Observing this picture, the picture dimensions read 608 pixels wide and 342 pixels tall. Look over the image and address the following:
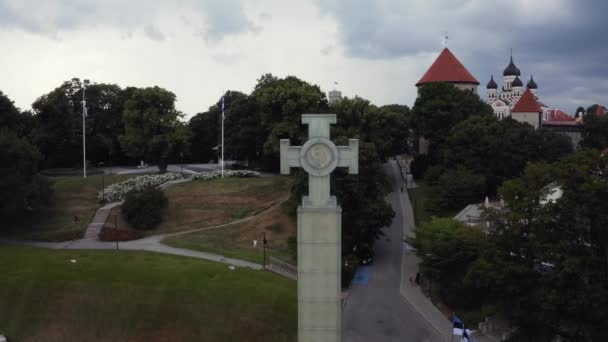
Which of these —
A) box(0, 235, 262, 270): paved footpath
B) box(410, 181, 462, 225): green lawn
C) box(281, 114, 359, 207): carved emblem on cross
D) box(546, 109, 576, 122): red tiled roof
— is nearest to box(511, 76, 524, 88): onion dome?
box(546, 109, 576, 122): red tiled roof

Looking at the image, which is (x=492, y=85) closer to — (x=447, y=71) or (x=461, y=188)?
(x=447, y=71)

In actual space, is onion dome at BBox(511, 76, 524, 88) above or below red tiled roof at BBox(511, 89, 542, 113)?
above

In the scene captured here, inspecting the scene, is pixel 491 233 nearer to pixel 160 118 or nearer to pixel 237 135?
pixel 160 118

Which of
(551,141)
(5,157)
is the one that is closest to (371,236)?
(551,141)

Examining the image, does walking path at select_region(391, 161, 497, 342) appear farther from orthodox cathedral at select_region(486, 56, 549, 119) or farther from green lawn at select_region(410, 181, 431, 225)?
orthodox cathedral at select_region(486, 56, 549, 119)

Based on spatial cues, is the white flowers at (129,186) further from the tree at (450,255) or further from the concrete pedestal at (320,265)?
the concrete pedestal at (320,265)

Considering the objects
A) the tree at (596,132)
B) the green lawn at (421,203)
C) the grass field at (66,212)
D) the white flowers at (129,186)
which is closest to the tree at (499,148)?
the green lawn at (421,203)
